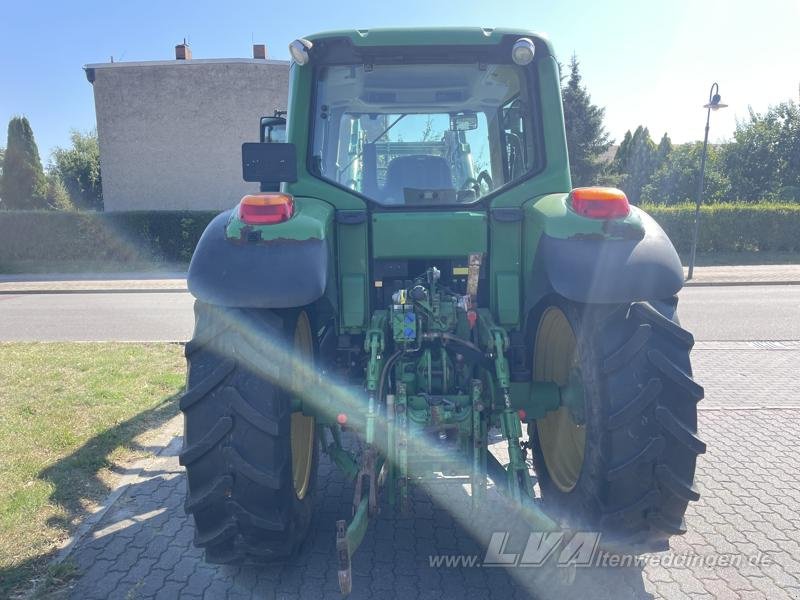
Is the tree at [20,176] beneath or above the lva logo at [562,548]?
above

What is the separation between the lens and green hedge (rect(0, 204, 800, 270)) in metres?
19.4

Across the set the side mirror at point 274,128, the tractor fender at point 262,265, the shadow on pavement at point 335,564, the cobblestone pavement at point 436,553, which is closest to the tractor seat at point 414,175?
the tractor fender at point 262,265

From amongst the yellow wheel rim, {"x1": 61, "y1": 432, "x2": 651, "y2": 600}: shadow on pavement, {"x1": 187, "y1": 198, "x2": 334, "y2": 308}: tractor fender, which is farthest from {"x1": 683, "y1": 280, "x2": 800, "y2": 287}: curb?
{"x1": 187, "y1": 198, "x2": 334, "y2": 308}: tractor fender

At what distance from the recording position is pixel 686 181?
96.7ft

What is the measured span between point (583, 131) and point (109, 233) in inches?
856

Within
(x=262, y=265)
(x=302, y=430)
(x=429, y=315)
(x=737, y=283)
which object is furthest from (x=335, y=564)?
(x=737, y=283)

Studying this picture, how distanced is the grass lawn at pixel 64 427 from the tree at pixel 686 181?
27.1 meters

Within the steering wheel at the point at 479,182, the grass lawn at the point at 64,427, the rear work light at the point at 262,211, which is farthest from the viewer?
the steering wheel at the point at 479,182

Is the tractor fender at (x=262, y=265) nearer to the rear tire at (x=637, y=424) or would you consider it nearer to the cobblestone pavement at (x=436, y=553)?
the rear tire at (x=637, y=424)

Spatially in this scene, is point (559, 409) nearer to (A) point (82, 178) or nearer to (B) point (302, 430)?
(B) point (302, 430)

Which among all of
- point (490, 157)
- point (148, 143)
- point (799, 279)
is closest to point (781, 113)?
point (799, 279)

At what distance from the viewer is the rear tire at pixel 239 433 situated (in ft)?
8.23

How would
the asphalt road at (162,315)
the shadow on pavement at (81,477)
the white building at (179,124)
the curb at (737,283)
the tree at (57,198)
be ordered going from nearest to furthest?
the shadow on pavement at (81,477), the asphalt road at (162,315), the curb at (737,283), the white building at (179,124), the tree at (57,198)

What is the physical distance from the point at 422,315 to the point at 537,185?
0.93m
